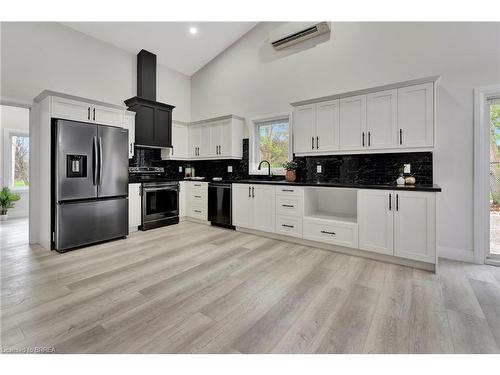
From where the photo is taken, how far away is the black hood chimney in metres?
4.78

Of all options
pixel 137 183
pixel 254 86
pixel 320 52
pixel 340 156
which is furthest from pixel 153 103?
pixel 340 156

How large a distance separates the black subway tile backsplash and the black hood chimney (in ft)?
A: 3.64

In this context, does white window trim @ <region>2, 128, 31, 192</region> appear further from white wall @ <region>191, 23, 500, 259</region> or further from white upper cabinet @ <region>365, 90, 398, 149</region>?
white upper cabinet @ <region>365, 90, 398, 149</region>

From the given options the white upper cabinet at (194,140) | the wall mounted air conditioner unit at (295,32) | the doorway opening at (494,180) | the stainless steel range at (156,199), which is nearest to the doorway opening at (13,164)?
the stainless steel range at (156,199)

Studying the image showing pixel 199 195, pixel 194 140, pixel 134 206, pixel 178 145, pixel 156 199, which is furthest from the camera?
pixel 194 140

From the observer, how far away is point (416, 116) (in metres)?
2.90

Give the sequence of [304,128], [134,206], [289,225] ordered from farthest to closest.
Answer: [134,206] → [304,128] → [289,225]

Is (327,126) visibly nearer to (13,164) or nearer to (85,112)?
(85,112)

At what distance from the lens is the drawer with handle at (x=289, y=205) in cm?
361

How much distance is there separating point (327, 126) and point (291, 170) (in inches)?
36.1

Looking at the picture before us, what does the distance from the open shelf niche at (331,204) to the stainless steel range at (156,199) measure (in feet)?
8.94

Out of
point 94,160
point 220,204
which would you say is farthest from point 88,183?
point 220,204

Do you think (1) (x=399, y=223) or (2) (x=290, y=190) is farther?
(2) (x=290, y=190)

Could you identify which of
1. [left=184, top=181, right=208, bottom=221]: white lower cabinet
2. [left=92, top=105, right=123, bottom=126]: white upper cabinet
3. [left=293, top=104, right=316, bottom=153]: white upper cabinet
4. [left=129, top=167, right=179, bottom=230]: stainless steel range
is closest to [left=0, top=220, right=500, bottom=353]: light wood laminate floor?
[left=129, top=167, right=179, bottom=230]: stainless steel range
